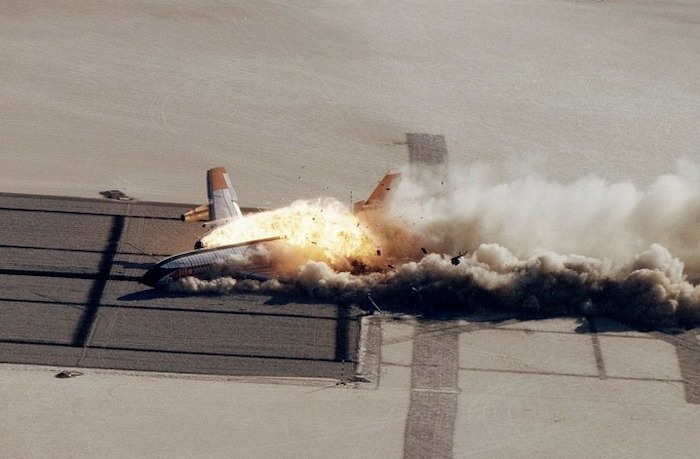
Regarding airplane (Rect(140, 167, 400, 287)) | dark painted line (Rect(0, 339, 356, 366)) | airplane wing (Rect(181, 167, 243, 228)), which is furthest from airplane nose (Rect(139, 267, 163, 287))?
dark painted line (Rect(0, 339, 356, 366))

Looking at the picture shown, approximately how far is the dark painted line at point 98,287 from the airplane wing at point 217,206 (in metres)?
4.98

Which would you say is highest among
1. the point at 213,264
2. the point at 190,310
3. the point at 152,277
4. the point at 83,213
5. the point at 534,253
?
the point at 83,213

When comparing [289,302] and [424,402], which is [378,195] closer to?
[289,302]

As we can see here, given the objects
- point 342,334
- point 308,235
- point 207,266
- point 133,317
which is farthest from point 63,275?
point 342,334

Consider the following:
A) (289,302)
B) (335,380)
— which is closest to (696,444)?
(335,380)

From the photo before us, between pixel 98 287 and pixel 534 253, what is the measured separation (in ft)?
94.5

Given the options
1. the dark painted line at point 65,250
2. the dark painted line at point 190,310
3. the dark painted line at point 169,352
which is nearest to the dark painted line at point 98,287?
the dark painted line at point 190,310

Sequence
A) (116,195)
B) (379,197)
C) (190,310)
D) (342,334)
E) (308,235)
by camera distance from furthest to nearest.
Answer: (116,195)
(379,197)
(308,235)
(190,310)
(342,334)

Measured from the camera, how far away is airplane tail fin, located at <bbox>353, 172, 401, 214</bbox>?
84938 millimetres

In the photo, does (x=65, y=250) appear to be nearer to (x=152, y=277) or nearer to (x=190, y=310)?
(x=152, y=277)

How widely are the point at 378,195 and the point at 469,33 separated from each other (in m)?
39.9

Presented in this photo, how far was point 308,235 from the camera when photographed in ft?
272

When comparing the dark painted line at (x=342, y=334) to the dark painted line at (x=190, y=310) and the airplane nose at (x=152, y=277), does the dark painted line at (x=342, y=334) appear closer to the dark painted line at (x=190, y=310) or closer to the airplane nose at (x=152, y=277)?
the dark painted line at (x=190, y=310)

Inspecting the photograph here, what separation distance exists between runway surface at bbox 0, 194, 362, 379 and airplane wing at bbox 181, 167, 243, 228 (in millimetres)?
1538
